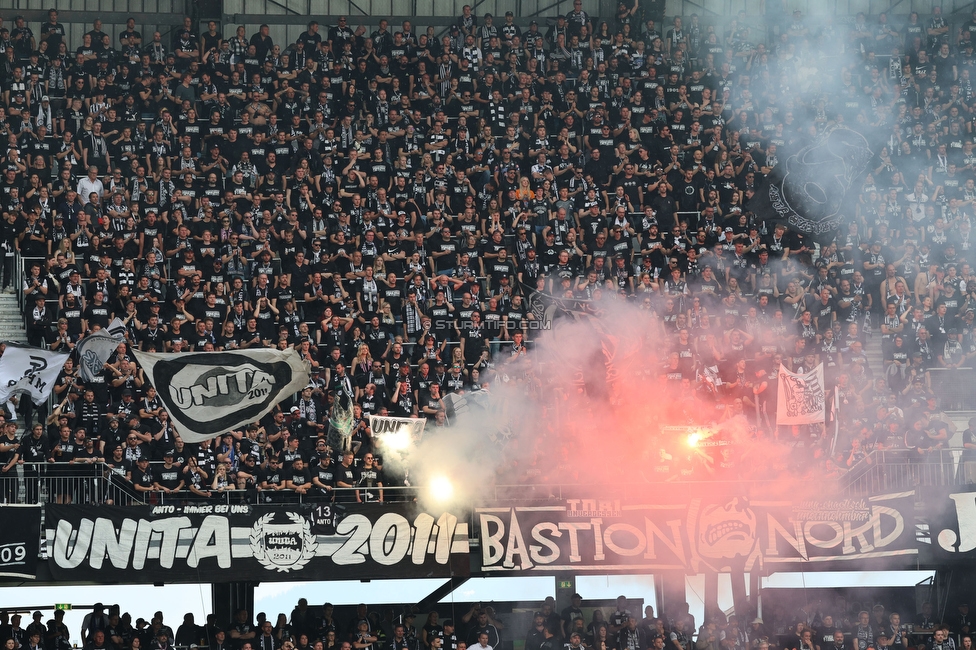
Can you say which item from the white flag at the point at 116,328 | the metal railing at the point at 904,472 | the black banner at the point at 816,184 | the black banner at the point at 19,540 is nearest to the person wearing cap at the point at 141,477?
the black banner at the point at 19,540

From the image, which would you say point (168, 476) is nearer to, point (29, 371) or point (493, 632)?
point (29, 371)

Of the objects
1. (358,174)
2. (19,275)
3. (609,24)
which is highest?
(609,24)

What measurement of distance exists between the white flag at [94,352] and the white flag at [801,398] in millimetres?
9180

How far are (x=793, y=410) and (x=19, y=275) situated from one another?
1169 centimetres

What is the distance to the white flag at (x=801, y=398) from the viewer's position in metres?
19.5

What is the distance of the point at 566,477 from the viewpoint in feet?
62.0

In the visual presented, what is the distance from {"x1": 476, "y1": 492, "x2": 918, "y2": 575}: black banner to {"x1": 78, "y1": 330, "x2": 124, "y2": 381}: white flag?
18.4 feet

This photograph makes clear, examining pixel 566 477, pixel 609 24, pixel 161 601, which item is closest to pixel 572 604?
pixel 566 477

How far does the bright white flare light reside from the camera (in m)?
18.0

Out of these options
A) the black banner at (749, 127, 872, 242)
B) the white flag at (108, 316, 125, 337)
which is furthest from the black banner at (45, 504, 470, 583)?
the black banner at (749, 127, 872, 242)

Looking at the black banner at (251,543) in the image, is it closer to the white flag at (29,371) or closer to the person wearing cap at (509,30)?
the white flag at (29,371)

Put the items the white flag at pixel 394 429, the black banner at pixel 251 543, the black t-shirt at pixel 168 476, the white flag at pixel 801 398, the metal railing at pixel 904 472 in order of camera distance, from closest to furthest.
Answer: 1. the black banner at pixel 251 543
2. the black t-shirt at pixel 168 476
3. the metal railing at pixel 904 472
4. the white flag at pixel 394 429
5. the white flag at pixel 801 398

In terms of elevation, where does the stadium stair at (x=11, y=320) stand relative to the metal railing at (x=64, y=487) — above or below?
above

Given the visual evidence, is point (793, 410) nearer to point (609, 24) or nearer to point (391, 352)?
point (391, 352)
